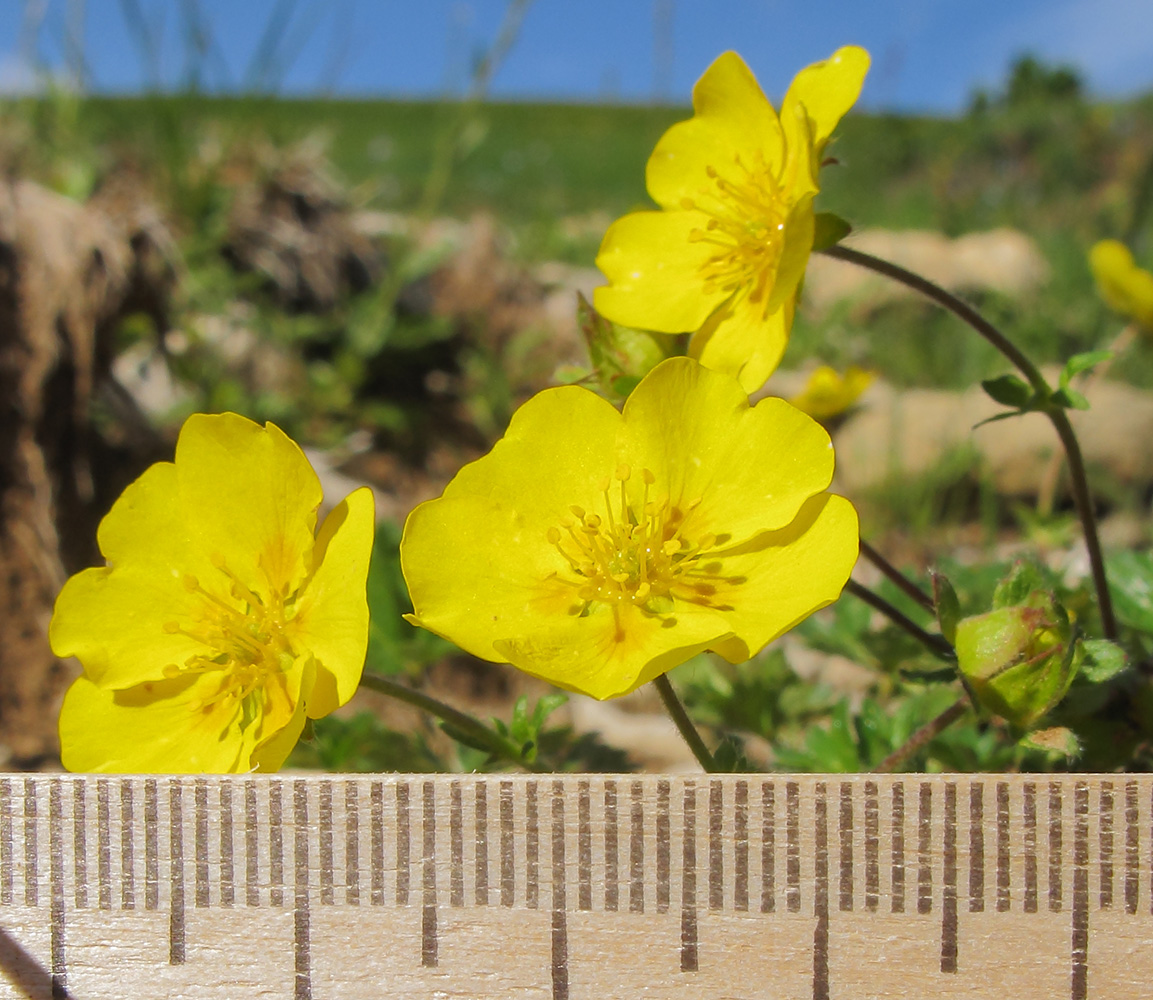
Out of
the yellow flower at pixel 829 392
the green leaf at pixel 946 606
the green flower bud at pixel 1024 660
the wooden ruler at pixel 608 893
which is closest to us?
the wooden ruler at pixel 608 893

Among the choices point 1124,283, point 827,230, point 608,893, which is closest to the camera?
point 608,893

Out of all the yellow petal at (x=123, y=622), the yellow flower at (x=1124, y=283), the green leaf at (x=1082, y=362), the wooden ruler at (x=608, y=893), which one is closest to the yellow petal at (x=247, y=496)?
the yellow petal at (x=123, y=622)

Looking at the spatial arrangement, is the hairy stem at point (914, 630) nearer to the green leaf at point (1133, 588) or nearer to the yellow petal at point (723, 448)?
the yellow petal at point (723, 448)

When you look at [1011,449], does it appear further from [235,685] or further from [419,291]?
[235,685]

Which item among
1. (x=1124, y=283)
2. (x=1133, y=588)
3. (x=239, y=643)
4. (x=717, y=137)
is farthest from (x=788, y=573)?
(x=1124, y=283)

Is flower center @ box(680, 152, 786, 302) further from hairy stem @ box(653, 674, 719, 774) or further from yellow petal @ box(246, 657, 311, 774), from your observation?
yellow petal @ box(246, 657, 311, 774)

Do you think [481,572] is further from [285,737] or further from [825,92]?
[825,92]
